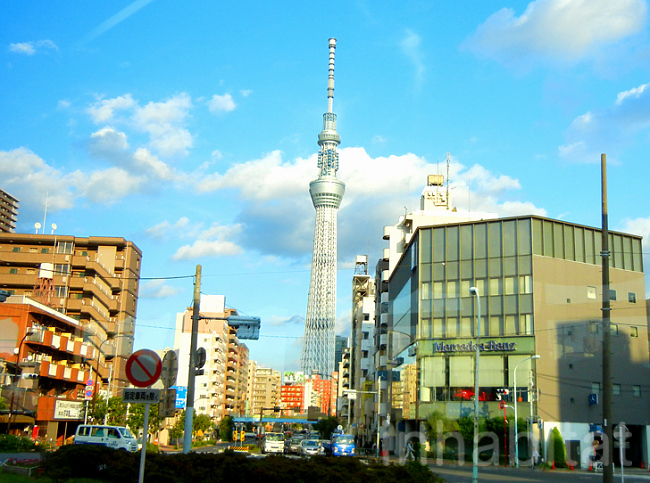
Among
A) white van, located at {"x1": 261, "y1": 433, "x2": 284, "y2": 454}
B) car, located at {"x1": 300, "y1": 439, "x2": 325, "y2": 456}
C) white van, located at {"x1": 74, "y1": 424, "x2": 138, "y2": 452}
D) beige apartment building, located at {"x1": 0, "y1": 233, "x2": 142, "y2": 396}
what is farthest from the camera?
beige apartment building, located at {"x1": 0, "y1": 233, "x2": 142, "y2": 396}

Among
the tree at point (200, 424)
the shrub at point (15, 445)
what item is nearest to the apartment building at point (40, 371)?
the shrub at point (15, 445)

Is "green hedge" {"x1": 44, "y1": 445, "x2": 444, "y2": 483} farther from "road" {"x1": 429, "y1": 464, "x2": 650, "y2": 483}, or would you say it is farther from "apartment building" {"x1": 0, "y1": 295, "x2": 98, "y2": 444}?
"apartment building" {"x1": 0, "y1": 295, "x2": 98, "y2": 444}

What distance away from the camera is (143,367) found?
12.0 m

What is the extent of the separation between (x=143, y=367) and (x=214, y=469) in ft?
25.0

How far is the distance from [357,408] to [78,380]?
2699 inches

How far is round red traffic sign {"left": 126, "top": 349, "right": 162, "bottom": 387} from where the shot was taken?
11945 millimetres

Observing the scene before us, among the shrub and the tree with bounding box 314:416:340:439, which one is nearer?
the shrub

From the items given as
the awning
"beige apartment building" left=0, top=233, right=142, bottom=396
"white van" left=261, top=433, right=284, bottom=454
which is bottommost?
"white van" left=261, top=433, right=284, bottom=454

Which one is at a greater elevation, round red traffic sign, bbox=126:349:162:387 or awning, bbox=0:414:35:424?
round red traffic sign, bbox=126:349:162:387

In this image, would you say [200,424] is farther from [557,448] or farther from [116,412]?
[557,448]

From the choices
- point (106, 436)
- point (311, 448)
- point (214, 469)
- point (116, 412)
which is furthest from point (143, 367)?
point (116, 412)

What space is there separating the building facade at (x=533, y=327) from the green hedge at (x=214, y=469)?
123 ft

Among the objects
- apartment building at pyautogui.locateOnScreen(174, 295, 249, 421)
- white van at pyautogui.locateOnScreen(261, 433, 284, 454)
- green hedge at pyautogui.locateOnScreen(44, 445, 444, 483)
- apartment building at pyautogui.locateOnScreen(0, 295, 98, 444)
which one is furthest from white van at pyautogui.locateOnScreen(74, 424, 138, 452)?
apartment building at pyautogui.locateOnScreen(174, 295, 249, 421)

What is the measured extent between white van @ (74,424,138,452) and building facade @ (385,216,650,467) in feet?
104
